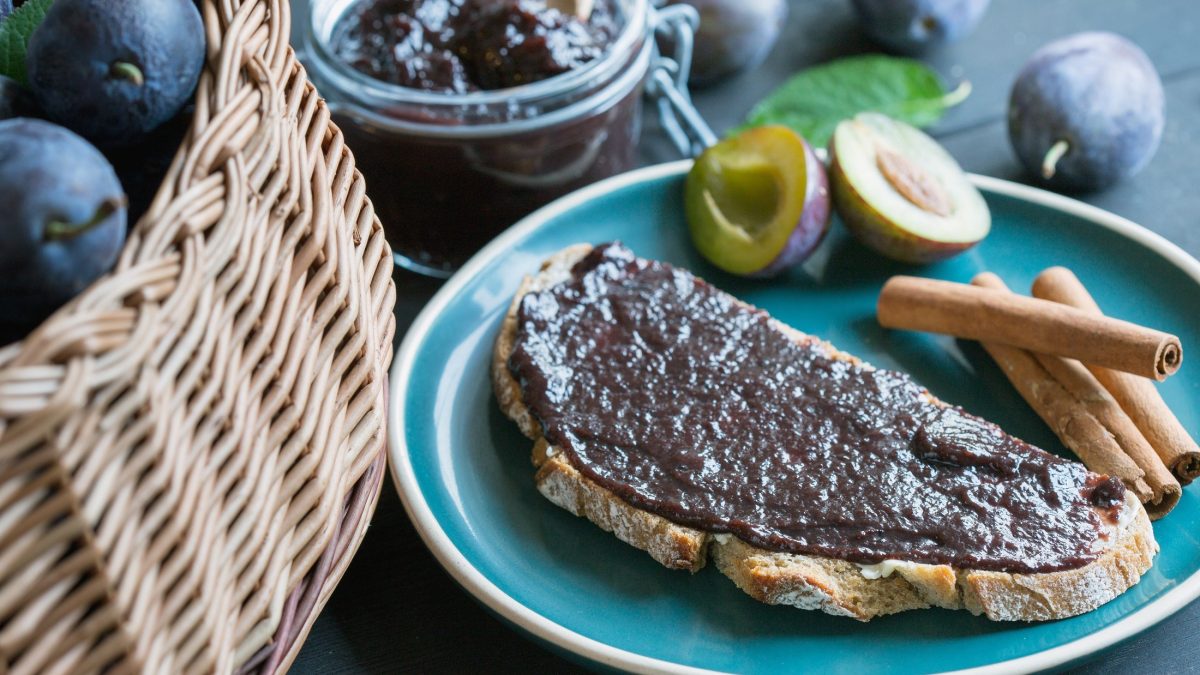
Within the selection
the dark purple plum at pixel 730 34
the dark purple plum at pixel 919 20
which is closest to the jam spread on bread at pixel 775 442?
the dark purple plum at pixel 730 34

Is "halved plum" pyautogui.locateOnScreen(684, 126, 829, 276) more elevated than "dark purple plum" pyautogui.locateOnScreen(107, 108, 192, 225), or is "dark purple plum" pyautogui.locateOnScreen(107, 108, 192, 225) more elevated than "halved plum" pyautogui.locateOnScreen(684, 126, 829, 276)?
"dark purple plum" pyautogui.locateOnScreen(107, 108, 192, 225)

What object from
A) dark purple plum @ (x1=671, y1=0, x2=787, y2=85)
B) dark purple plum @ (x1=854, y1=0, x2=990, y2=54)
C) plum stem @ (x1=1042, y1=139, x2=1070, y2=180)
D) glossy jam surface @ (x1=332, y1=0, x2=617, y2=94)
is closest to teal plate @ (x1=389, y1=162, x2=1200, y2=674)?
plum stem @ (x1=1042, y1=139, x2=1070, y2=180)

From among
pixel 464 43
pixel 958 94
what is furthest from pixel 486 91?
pixel 958 94

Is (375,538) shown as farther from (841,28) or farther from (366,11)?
(841,28)

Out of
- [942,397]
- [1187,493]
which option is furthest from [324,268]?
[1187,493]

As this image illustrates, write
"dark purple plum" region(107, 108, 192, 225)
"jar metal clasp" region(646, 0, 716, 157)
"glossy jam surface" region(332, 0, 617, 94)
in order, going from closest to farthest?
"dark purple plum" region(107, 108, 192, 225) → "glossy jam surface" region(332, 0, 617, 94) → "jar metal clasp" region(646, 0, 716, 157)

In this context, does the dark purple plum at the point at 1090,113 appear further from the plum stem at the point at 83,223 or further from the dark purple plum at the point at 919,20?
the plum stem at the point at 83,223

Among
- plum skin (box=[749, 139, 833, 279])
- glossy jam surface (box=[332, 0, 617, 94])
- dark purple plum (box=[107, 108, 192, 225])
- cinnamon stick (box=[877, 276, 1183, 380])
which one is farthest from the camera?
glossy jam surface (box=[332, 0, 617, 94])

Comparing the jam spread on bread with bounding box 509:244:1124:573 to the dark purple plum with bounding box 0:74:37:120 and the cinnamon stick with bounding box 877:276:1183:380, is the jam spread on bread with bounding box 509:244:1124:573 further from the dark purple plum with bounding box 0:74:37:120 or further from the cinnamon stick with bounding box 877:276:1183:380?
the dark purple plum with bounding box 0:74:37:120
